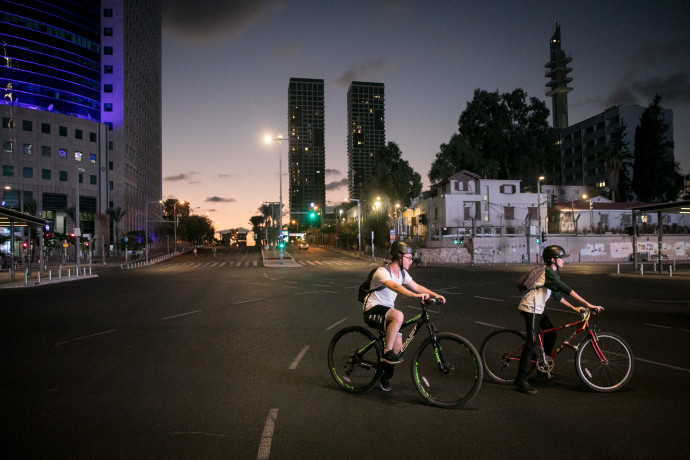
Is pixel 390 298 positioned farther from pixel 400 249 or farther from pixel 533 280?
pixel 533 280

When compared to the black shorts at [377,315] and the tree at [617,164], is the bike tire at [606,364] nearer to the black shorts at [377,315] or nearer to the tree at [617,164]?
the black shorts at [377,315]

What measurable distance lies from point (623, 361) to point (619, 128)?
84484mm

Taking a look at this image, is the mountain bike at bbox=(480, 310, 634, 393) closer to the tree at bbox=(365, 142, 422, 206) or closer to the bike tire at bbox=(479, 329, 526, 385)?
the bike tire at bbox=(479, 329, 526, 385)

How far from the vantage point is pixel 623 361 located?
5.86 metres

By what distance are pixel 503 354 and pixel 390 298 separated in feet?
6.06

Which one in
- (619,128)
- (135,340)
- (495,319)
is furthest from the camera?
(619,128)

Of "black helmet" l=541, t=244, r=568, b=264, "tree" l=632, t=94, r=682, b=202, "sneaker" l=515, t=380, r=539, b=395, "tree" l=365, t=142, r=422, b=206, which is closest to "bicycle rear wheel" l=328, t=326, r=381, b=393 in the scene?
"sneaker" l=515, t=380, r=539, b=395

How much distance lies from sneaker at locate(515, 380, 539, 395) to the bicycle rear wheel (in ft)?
6.19

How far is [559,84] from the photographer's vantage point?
123500 millimetres

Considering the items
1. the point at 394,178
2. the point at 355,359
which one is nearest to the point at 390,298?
the point at 355,359

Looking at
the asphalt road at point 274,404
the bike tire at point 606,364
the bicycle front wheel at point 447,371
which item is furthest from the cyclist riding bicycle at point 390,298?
the bike tire at point 606,364

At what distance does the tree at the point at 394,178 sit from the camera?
6194 cm

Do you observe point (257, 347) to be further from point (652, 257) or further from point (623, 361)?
point (652, 257)

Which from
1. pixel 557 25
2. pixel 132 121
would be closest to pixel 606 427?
pixel 132 121
